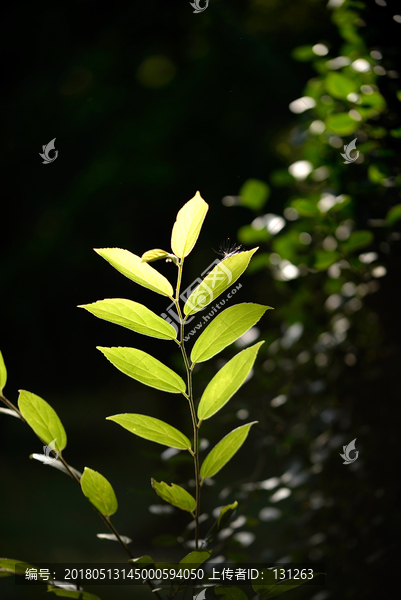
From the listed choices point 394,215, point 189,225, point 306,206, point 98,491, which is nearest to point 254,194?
point 306,206

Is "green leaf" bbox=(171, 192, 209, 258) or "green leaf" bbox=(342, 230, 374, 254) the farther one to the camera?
"green leaf" bbox=(342, 230, 374, 254)

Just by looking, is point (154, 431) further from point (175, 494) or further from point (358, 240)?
point (358, 240)

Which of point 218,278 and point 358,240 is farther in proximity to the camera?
point 358,240

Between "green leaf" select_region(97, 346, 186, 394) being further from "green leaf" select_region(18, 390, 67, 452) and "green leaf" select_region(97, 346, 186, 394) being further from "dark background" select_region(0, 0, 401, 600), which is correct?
"dark background" select_region(0, 0, 401, 600)

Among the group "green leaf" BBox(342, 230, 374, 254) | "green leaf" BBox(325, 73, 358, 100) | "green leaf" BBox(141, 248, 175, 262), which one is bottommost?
"green leaf" BBox(342, 230, 374, 254)

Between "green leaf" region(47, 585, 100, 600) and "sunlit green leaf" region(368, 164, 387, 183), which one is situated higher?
"sunlit green leaf" region(368, 164, 387, 183)

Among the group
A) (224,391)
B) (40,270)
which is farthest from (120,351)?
(40,270)

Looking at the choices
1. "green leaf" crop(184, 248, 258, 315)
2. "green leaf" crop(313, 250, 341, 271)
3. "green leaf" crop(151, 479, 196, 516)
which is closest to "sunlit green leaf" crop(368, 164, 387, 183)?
"green leaf" crop(313, 250, 341, 271)
